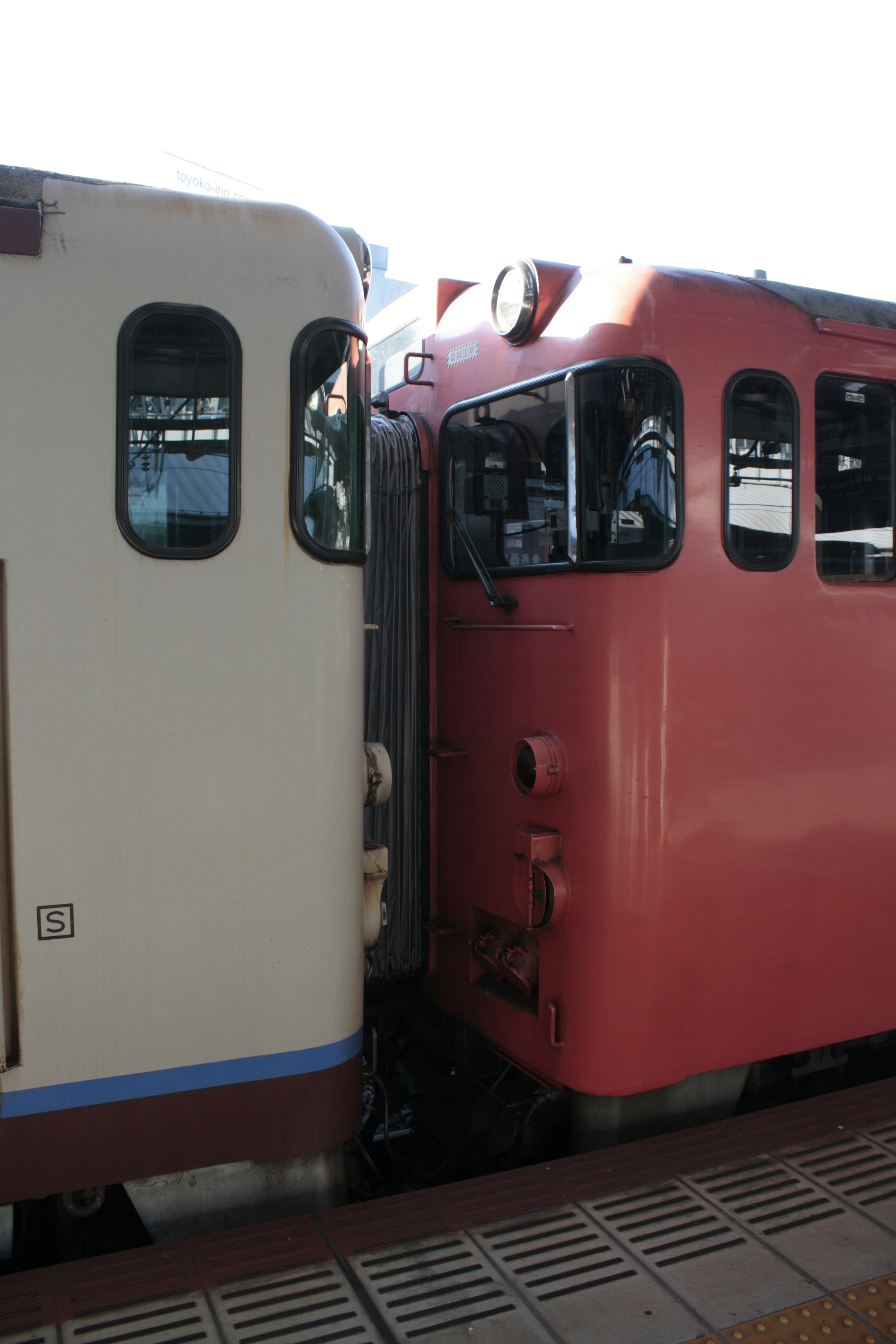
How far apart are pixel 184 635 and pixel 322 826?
61 cm

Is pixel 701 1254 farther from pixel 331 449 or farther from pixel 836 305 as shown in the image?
pixel 836 305

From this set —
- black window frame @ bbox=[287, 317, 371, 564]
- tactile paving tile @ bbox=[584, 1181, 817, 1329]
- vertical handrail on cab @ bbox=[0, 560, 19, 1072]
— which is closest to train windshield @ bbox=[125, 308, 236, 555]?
black window frame @ bbox=[287, 317, 371, 564]

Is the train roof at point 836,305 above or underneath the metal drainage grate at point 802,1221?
above

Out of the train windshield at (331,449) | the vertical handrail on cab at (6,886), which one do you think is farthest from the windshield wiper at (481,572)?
the vertical handrail on cab at (6,886)

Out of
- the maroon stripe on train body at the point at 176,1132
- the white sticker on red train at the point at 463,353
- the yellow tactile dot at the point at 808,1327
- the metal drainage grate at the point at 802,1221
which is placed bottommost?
the metal drainage grate at the point at 802,1221

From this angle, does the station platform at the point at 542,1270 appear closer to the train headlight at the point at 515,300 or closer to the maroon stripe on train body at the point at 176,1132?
the maroon stripe on train body at the point at 176,1132

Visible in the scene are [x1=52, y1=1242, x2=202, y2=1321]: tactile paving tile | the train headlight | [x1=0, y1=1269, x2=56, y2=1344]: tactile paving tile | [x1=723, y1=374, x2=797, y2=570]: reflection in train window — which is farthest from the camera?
the train headlight

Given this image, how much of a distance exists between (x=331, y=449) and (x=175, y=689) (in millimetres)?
753

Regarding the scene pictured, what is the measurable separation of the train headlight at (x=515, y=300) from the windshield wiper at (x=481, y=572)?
685 mm

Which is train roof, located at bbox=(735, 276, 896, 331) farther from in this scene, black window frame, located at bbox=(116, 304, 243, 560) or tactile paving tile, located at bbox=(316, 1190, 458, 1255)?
tactile paving tile, located at bbox=(316, 1190, 458, 1255)

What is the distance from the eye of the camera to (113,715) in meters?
2.43

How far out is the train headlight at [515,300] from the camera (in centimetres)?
330

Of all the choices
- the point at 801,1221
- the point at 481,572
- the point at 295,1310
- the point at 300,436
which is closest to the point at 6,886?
the point at 295,1310

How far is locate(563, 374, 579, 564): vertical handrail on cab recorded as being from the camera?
3.13 m
